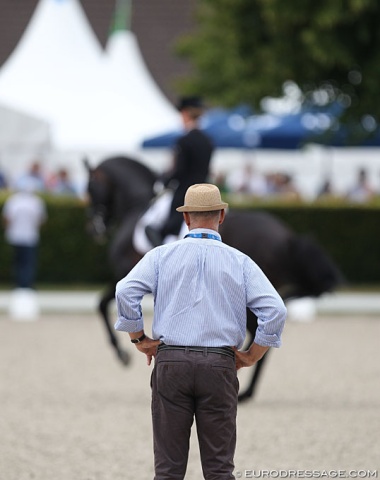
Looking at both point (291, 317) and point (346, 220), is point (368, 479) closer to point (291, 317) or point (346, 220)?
point (291, 317)

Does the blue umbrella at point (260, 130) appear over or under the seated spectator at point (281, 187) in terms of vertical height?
over

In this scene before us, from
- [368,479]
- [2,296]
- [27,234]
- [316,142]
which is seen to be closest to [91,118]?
[316,142]

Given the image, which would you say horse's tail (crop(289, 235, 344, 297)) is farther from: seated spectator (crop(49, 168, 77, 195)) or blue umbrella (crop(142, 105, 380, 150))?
blue umbrella (crop(142, 105, 380, 150))

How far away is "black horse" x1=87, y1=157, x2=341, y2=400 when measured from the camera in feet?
35.9

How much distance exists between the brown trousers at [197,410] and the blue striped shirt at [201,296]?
9 cm

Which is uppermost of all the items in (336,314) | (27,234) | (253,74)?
(253,74)

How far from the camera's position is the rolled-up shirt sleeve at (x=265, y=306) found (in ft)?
17.1

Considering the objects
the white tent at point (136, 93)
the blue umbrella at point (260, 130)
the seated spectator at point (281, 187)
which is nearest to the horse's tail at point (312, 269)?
the seated spectator at point (281, 187)

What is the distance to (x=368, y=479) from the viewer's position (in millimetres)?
6895

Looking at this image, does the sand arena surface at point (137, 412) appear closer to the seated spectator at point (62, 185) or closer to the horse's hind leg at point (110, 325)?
the horse's hind leg at point (110, 325)

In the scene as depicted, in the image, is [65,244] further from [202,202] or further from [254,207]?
[202,202]

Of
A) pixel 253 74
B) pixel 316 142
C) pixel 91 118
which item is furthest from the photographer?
pixel 91 118

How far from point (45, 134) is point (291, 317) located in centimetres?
847

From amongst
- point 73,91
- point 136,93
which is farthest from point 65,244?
point 136,93
